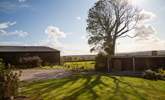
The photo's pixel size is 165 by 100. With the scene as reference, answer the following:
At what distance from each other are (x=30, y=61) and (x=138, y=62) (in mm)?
21258

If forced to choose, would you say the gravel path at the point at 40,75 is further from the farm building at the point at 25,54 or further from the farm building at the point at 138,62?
the farm building at the point at 25,54

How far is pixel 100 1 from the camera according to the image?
1553 inches

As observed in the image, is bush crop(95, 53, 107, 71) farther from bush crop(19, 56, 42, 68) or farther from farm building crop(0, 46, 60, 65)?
farm building crop(0, 46, 60, 65)

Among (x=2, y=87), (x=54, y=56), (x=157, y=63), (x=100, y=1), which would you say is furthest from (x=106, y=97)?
(x=54, y=56)

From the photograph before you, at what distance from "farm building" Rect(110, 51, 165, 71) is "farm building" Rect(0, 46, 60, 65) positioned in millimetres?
16148

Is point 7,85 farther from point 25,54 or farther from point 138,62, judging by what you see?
point 25,54

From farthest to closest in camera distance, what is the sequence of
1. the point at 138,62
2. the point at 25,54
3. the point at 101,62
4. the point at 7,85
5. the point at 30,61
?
the point at 25,54, the point at 30,61, the point at 101,62, the point at 138,62, the point at 7,85

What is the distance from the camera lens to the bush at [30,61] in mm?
40969

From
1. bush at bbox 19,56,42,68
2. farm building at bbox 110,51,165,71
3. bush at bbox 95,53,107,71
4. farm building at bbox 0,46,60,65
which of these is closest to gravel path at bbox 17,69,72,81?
bush at bbox 95,53,107,71

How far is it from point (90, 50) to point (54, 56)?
1139cm

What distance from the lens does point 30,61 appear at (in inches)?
1628

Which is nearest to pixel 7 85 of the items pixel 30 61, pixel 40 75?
pixel 40 75

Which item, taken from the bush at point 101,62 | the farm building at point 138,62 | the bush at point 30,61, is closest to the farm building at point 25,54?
the bush at point 30,61

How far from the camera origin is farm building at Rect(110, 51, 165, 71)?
29906 mm
